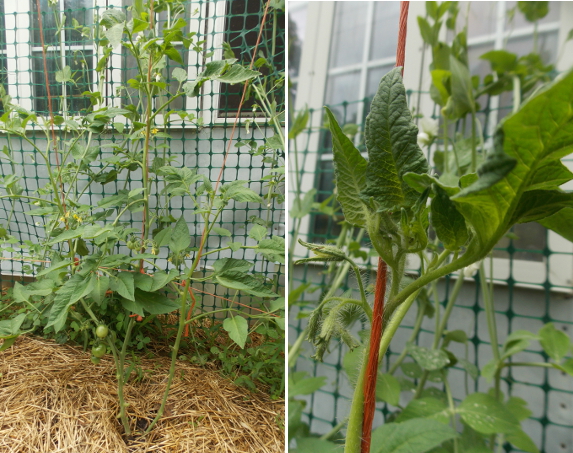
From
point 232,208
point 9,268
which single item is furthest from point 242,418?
point 9,268

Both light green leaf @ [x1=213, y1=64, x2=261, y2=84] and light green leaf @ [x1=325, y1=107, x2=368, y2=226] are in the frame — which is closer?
light green leaf @ [x1=325, y1=107, x2=368, y2=226]

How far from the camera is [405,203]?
17 centimetres

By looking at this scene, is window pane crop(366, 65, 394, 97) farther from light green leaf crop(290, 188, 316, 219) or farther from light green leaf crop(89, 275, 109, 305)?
light green leaf crop(89, 275, 109, 305)

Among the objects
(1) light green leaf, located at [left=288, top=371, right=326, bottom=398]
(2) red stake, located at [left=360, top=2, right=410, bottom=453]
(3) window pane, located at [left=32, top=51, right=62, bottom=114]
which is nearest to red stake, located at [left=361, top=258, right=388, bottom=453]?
(2) red stake, located at [left=360, top=2, right=410, bottom=453]

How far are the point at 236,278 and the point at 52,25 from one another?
3.14ft

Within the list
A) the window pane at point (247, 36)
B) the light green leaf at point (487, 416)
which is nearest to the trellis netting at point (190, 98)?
the window pane at point (247, 36)

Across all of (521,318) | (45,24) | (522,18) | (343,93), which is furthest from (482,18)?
(45,24)

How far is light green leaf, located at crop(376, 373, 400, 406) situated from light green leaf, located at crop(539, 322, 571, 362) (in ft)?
0.62

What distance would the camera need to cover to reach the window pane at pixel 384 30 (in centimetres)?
86

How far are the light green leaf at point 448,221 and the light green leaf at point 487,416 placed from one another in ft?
1.14

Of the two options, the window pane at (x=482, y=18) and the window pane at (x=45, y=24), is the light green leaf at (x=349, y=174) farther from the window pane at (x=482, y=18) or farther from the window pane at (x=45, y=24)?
the window pane at (x=45, y=24)

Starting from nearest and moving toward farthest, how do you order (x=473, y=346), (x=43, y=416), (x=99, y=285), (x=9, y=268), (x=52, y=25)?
(x=99, y=285), (x=43, y=416), (x=473, y=346), (x=52, y=25), (x=9, y=268)

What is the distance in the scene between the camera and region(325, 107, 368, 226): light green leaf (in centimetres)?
16

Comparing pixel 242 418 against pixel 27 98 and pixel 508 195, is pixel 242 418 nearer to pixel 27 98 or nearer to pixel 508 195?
pixel 508 195
